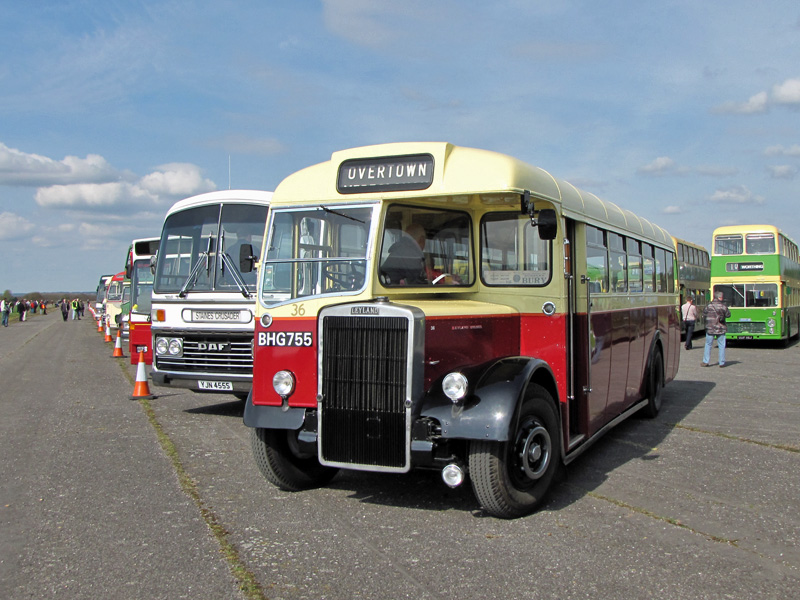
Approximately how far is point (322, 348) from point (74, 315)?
204 feet


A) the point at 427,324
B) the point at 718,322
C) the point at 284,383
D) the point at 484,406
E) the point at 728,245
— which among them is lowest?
the point at 484,406

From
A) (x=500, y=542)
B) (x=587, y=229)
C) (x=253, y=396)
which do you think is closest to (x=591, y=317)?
(x=587, y=229)

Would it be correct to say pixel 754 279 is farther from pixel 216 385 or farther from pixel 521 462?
pixel 521 462

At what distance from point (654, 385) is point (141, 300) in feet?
31.2

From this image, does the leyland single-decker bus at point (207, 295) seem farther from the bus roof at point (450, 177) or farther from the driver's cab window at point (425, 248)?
the driver's cab window at point (425, 248)

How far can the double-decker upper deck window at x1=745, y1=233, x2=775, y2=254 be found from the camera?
965 inches

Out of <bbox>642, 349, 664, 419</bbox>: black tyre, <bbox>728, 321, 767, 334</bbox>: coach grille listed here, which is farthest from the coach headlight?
<bbox>728, 321, 767, 334</bbox>: coach grille

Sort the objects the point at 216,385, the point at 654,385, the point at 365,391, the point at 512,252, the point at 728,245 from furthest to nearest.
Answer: the point at 728,245
the point at 654,385
the point at 216,385
the point at 512,252
the point at 365,391

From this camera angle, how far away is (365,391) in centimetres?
529

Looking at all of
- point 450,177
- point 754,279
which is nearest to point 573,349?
point 450,177

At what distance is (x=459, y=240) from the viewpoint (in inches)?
245

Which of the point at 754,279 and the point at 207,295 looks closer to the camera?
the point at 207,295

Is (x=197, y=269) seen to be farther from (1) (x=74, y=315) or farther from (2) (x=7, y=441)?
(1) (x=74, y=315)

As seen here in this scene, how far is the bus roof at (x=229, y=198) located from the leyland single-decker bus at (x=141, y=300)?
1.59 m
